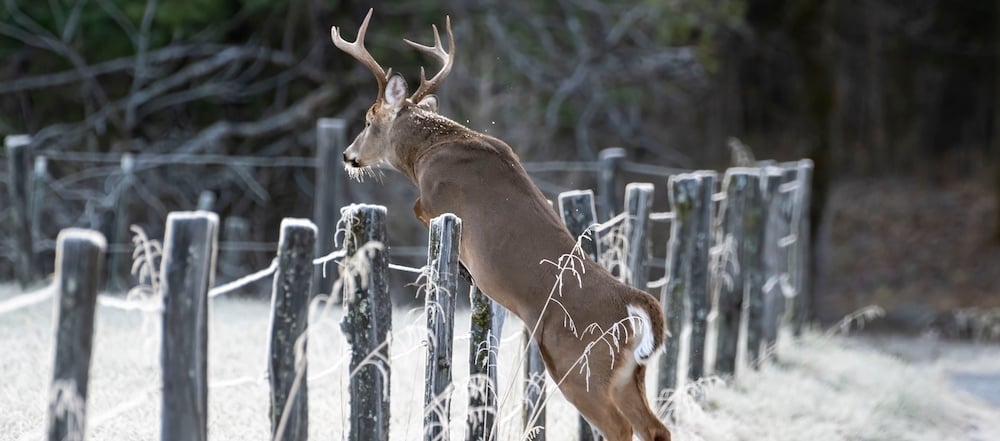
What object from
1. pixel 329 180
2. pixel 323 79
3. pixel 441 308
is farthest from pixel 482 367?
pixel 323 79

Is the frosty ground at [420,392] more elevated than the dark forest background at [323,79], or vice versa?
the dark forest background at [323,79]

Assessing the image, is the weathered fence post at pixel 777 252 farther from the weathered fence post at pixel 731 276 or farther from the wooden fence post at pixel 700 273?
the wooden fence post at pixel 700 273

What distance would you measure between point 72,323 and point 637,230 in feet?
10.4

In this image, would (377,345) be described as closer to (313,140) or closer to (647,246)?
(647,246)

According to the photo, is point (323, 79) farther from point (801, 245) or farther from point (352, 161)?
point (352, 161)

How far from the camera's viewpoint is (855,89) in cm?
2123

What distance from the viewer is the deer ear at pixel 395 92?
187 inches

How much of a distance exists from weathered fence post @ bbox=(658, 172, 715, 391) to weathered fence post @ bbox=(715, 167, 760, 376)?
592 mm

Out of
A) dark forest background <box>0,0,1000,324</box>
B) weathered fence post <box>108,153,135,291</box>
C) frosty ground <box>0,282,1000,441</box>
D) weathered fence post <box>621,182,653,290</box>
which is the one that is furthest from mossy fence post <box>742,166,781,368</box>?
dark forest background <box>0,0,1000,324</box>

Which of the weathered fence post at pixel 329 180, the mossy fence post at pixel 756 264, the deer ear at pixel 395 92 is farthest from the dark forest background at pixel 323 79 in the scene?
the deer ear at pixel 395 92

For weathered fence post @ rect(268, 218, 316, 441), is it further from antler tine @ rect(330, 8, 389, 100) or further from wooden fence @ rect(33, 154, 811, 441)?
antler tine @ rect(330, 8, 389, 100)

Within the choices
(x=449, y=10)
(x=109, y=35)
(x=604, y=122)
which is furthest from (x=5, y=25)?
(x=604, y=122)

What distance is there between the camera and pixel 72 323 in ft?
7.87

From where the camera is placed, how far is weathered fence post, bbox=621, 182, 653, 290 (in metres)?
5.20
